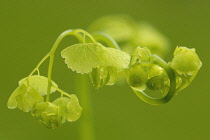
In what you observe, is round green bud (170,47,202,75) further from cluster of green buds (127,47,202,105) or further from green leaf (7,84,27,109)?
green leaf (7,84,27,109)

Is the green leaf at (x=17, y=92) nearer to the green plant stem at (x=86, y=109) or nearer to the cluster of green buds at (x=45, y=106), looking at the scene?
the cluster of green buds at (x=45, y=106)

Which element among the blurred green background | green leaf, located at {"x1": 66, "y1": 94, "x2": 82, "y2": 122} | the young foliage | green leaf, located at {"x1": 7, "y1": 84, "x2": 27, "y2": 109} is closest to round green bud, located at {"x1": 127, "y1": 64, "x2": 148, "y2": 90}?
the young foliage

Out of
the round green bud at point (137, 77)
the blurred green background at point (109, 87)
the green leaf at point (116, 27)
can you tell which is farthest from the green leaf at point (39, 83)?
the blurred green background at point (109, 87)

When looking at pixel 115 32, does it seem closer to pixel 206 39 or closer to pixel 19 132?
pixel 19 132

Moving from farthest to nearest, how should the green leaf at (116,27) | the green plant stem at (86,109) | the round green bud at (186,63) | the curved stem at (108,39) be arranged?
1. the green leaf at (116,27)
2. the green plant stem at (86,109)
3. the curved stem at (108,39)
4. the round green bud at (186,63)

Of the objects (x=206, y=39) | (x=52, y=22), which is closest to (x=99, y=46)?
(x=52, y=22)

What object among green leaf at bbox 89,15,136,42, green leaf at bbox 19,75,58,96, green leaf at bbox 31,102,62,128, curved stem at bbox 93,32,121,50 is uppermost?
green leaf at bbox 89,15,136,42
